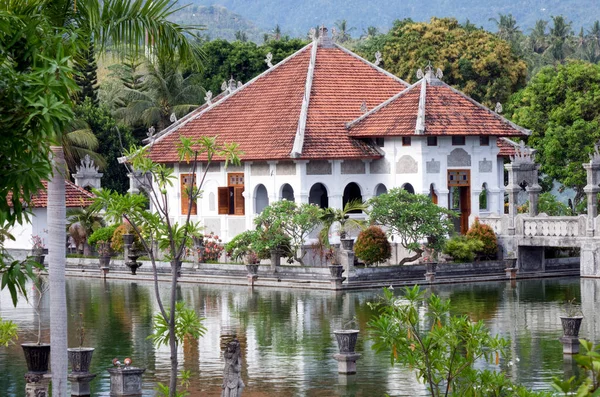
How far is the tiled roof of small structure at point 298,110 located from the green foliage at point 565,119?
8.88 metres

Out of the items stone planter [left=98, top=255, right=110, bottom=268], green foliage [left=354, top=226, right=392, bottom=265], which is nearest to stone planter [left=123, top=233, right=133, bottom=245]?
stone planter [left=98, top=255, right=110, bottom=268]

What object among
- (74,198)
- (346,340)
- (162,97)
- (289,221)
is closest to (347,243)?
(289,221)

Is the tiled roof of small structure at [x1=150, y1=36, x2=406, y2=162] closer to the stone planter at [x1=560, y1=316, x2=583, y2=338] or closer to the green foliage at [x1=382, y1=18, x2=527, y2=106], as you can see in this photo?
the green foliage at [x1=382, y1=18, x2=527, y2=106]

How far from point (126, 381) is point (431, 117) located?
25037 millimetres

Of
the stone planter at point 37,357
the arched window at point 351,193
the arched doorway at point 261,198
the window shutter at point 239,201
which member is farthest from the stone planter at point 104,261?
the stone planter at point 37,357

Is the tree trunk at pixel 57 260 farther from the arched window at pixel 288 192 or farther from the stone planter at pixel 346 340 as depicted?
the arched window at pixel 288 192

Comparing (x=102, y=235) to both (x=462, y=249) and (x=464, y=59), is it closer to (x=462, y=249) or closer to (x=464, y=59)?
(x=462, y=249)

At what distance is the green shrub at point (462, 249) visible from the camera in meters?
41.6

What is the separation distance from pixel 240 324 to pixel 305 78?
1886cm

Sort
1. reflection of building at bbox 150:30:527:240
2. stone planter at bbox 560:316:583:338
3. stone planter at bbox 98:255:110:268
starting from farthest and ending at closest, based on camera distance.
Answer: stone planter at bbox 98:255:110:268 → reflection of building at bbox 150:30:527:240 → stone planter at bbox 560:316:583:338

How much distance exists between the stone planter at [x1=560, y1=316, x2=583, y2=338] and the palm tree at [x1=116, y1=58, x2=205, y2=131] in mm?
41607

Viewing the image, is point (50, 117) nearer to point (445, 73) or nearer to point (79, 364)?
point (79, 364)

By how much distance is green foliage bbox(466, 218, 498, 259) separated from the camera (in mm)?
42438

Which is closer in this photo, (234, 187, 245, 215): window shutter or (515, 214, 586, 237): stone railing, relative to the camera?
(515, 214, 586, 237): stone railing
